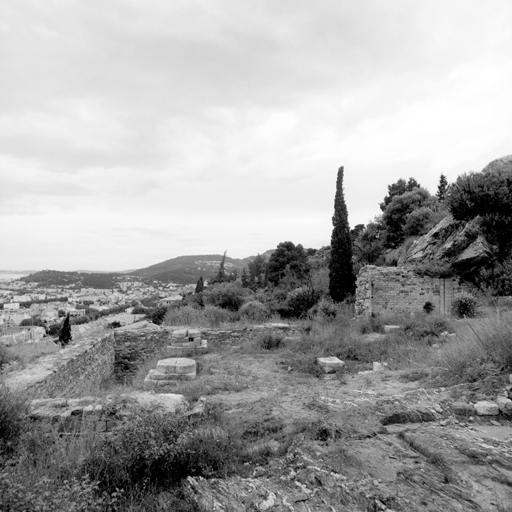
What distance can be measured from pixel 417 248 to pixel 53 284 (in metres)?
68.9

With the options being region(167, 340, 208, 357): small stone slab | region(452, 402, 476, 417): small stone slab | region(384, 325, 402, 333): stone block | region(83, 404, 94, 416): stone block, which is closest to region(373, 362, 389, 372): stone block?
region(452, 402, 476, 417): small stone slab

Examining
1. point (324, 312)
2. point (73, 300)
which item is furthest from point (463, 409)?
point (73, 300)

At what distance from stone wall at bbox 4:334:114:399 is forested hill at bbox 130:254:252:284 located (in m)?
56.0

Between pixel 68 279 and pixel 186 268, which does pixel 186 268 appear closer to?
pixel 186 268

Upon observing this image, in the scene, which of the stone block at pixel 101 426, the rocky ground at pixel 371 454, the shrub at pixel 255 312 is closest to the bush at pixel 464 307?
the shrub at pixel 255 312

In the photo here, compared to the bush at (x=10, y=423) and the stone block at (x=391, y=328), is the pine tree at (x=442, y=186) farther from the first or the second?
the bush at (x=10, y=423)

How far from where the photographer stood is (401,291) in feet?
44.9

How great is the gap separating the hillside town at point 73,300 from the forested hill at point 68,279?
159 cm

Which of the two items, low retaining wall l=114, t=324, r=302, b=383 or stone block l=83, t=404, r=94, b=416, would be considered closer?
stone block l=83, t=404, r=94, b=416

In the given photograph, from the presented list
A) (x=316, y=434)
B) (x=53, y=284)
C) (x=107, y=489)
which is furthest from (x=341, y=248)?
(x=53, y=284)

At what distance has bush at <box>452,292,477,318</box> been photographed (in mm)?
10125

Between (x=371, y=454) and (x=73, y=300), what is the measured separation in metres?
57.7

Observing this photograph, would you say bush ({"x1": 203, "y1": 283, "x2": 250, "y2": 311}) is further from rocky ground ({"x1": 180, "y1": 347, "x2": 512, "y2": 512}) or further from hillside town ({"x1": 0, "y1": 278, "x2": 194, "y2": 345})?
hillside town ({"x1": 0, "y1": 278, "x2": 194, "y2": 345})

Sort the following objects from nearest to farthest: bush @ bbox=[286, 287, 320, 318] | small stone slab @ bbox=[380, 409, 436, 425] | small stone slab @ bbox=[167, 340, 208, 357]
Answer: small stone slab @ bbox=[380, 409, 436, 425] < small stone slab @ bbox=[167, 340, 208, 357] < bush @ bbox=[286, 287, 320, 318]
